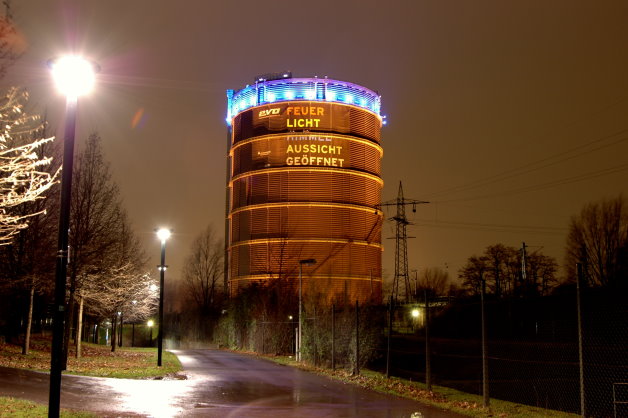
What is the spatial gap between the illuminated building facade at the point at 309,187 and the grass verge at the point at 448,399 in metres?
44.0

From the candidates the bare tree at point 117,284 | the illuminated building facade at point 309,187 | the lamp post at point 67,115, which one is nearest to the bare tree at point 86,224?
the bare tree at point 117,284

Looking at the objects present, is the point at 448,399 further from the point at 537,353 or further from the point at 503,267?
the point at 503,267

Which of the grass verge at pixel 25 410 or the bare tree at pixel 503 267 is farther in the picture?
the bare tree at pixel 503 267

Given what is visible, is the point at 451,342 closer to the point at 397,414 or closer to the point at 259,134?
the point at 397,414

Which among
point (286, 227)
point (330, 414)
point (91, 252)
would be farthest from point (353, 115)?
point (330, 414)

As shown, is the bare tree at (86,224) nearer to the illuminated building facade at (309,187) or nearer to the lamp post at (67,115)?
the lamp post at (67,115)

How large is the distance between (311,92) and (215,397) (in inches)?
2346

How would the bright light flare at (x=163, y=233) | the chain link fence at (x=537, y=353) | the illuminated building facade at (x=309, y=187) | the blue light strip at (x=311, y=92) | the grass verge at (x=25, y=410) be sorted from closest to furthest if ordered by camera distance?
the grass verge at (x=25, y=410) → the chain link fence at (x=537, y=353) → the bright light flare at (x=163, y=233) → the illuminated building facade at (x=309, y=187) → the blue light strip at (x=311, y=92)

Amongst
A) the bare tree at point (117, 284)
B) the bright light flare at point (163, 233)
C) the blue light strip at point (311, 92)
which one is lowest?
the bare tree at point (117, 284)

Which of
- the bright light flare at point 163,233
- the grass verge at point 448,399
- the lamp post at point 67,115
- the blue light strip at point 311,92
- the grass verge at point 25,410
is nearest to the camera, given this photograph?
the lamp post at point 67,115

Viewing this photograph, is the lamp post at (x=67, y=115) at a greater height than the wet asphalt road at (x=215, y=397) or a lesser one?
greater

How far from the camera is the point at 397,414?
41.4 ft

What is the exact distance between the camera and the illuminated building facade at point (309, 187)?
219ft

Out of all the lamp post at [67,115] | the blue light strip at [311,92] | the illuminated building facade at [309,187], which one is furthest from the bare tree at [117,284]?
the blue light strip at [311,92]
